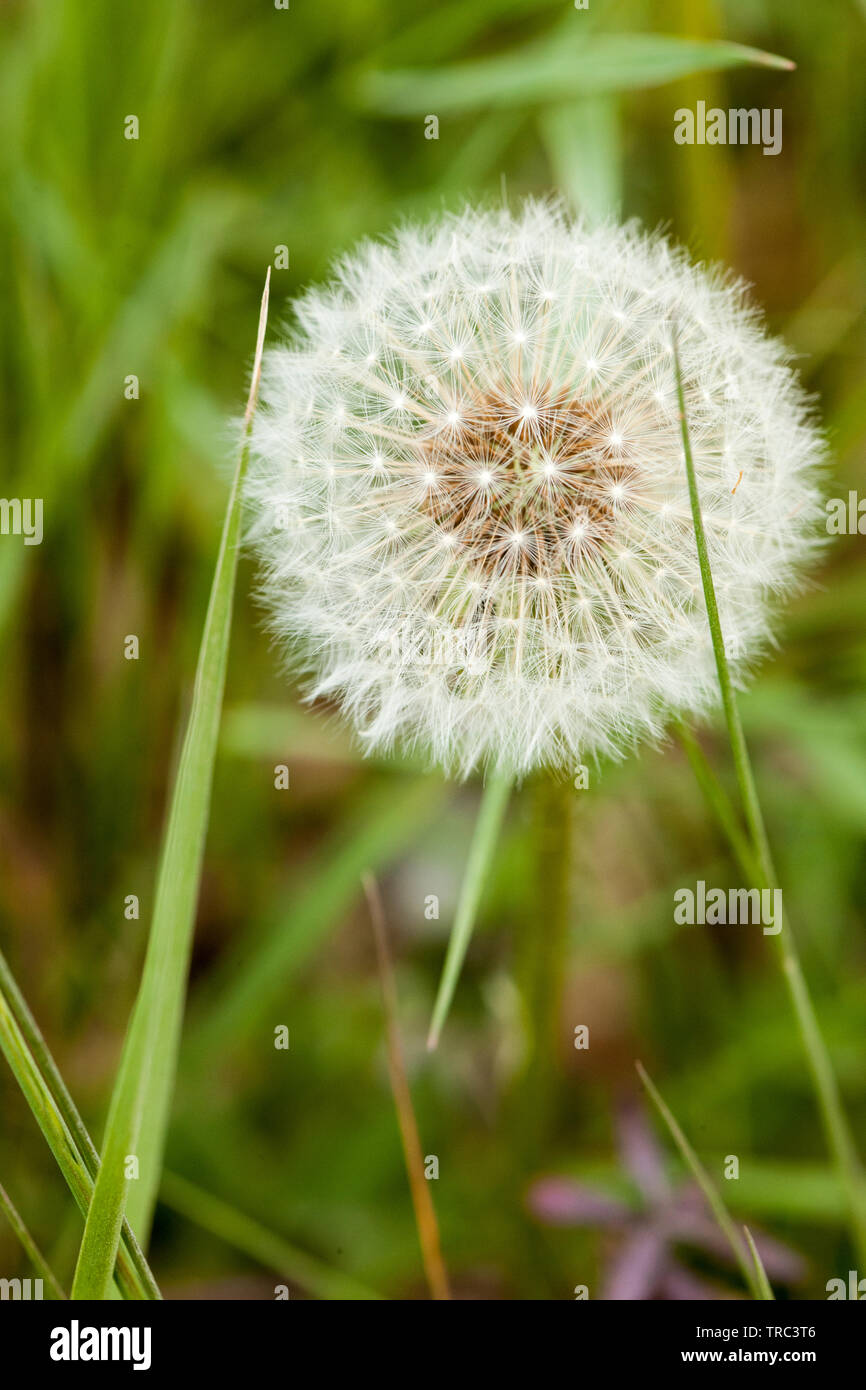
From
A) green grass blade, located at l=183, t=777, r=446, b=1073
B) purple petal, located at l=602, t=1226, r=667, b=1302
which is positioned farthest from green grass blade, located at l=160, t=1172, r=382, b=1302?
purple petal, located at l=602, t=1226, r=667, b=1302

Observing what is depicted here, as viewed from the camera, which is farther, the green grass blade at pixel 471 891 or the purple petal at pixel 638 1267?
the purple petal at pixel 638 1267

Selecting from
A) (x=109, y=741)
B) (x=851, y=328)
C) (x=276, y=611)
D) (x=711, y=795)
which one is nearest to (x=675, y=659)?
(x=711, y=795)

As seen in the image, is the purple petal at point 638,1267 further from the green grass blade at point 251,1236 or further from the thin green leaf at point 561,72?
the thin green leaf at point 561,72

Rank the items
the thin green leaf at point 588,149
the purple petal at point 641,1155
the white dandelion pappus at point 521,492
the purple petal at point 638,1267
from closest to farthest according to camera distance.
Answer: the white dandelion pappus at point 521,492 → the purple petal at point 638,1267 → the purple petal at point 641,1155 → the thin green leaf at point 588,149

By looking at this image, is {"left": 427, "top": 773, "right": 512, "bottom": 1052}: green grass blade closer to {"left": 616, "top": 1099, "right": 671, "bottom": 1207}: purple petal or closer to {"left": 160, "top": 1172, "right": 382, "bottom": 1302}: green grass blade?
{"left": 616, "top": 1099, "right": 671, "bottom": 1207}: purple petal

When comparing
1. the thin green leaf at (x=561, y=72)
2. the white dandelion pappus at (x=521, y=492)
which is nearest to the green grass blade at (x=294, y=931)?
the white dandelion pappus at (x=521, y=492)

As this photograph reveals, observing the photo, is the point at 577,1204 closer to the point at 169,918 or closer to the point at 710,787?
the point at 710,787

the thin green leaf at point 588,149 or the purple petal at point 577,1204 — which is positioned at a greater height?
the thin green leaf at point 588,149
